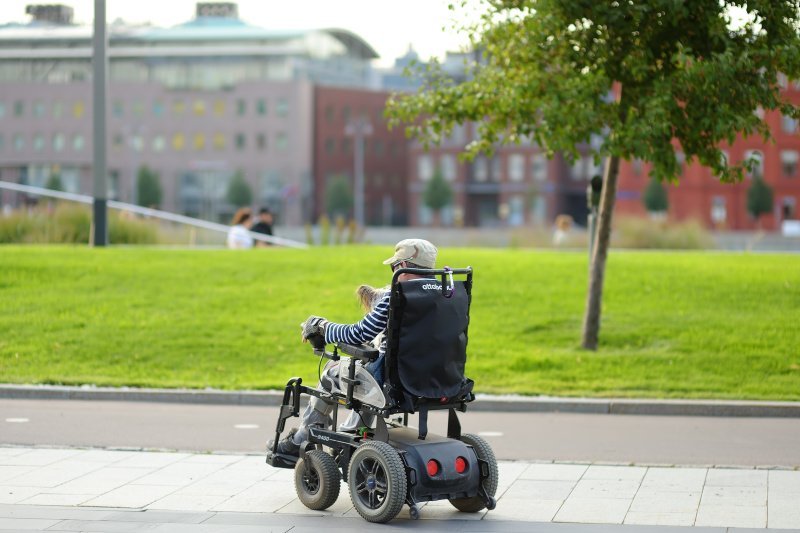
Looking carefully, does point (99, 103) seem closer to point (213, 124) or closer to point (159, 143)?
point (213, 124)

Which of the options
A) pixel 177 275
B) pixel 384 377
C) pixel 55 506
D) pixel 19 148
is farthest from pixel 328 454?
pixel 19 148

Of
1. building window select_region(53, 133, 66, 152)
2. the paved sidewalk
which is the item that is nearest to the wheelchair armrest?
→ the paved sidewalk

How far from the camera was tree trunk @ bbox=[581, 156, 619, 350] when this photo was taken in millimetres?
14859

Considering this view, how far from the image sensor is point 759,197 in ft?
282

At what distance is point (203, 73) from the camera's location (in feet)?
363

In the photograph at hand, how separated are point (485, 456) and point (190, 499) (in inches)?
71.8

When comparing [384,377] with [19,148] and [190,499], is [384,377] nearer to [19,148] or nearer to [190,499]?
[190,499]

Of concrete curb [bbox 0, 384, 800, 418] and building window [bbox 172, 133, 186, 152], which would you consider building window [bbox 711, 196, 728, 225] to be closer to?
building window [bbox 172, 133, 186, 152]

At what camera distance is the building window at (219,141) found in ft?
365

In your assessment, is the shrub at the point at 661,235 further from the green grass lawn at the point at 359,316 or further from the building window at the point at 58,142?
the building window at the point at 58,142

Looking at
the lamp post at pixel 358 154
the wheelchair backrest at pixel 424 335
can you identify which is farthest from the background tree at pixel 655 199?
the wheelchair backrest at pixel 424 335

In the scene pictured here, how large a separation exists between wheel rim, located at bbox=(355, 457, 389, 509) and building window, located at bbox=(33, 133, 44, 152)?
110m

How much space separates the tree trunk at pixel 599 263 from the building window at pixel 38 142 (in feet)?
340

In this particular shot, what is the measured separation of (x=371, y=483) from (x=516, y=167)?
9876cm
